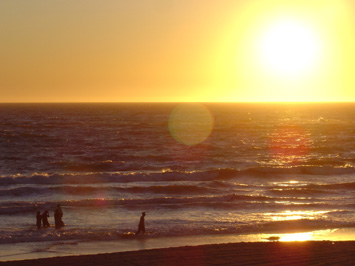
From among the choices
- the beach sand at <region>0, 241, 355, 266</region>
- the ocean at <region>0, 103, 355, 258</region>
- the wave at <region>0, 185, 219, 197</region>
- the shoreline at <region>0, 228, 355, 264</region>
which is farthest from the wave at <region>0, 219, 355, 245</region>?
the wave at <region>0, 185, 219, 197</region>

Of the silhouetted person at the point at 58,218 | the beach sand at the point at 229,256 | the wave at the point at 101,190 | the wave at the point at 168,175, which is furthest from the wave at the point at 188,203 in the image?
the beach sand at the point at 229,256

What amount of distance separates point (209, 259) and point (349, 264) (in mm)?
4541

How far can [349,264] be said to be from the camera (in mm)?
16188

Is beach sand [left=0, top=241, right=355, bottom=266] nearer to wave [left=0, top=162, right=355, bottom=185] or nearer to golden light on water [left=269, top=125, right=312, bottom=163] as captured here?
wave [left=0, top=162, right=355, bottom=185]

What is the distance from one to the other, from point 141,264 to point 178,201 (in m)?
13.4

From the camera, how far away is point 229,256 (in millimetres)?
17125

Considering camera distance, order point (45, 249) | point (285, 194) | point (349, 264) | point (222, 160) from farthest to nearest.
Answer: point (222, 160), point (285, 194), point (45, 249), point (349, 264)

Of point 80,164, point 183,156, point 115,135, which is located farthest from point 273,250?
point 115,135

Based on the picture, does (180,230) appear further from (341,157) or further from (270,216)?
(341,157)

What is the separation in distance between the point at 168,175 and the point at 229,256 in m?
23.8

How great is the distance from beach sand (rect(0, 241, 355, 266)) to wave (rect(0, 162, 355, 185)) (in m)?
20.8

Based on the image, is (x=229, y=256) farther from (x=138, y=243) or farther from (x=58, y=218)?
(x=58, y=218)

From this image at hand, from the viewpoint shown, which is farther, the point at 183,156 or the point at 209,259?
the point at 183,156

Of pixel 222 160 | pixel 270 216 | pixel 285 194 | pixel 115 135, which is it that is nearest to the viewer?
pixel 270 216
